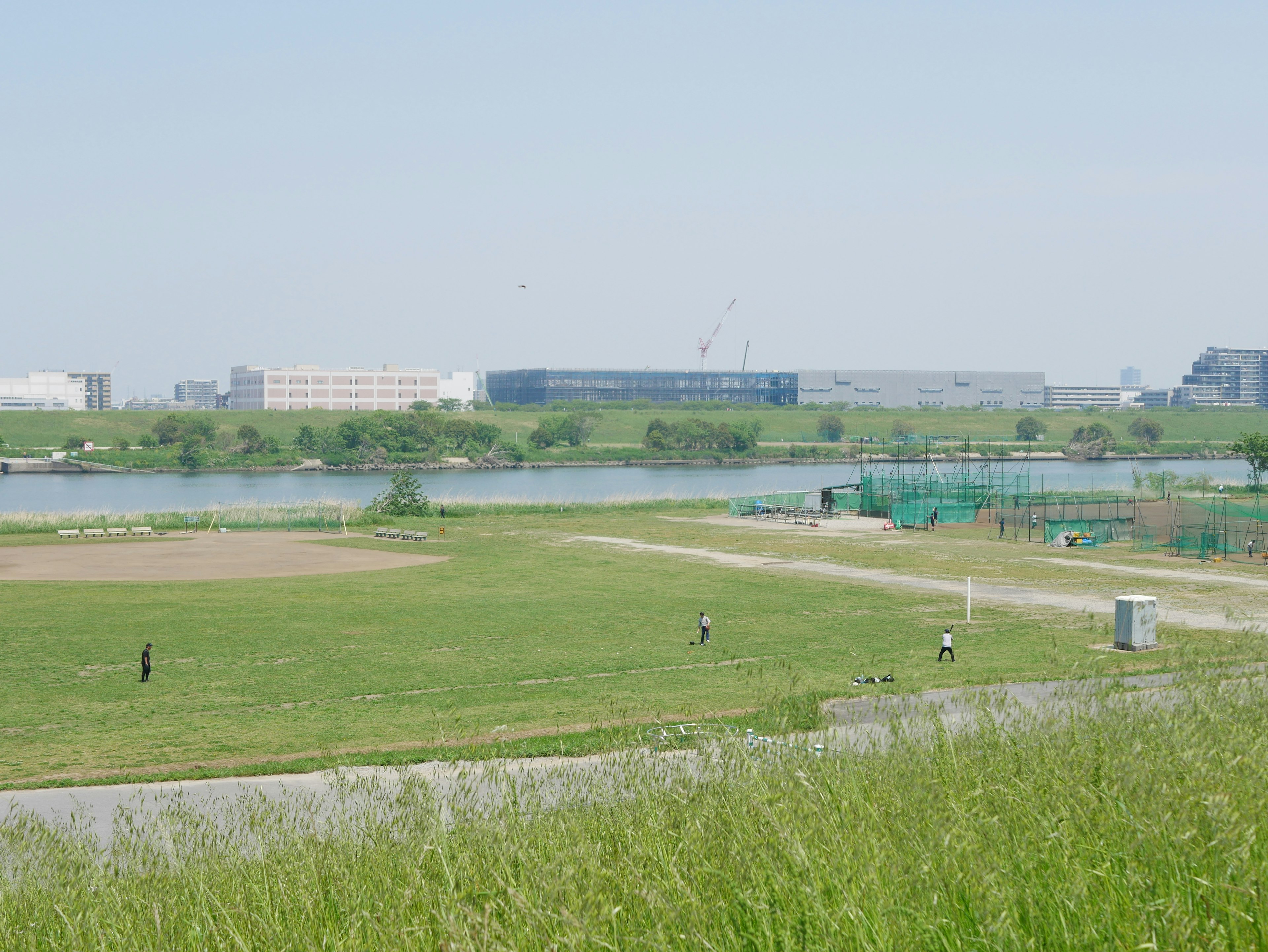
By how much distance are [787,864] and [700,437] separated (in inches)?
6821

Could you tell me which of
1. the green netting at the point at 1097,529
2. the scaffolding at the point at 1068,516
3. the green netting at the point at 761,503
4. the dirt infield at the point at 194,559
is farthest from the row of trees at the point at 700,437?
the dirt infield at the point at 194,559

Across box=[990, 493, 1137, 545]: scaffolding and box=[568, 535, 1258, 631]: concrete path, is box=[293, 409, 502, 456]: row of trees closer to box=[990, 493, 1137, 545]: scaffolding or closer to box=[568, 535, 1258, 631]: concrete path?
box=[990, 493, 1137, 545]: scaffolding

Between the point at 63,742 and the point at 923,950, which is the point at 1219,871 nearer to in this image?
the point at 923,950

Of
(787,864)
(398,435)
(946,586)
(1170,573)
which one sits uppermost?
(398,435)

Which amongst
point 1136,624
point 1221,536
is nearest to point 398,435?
point 1221,536

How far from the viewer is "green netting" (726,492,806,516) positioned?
234 feet

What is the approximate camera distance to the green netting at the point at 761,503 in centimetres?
7119

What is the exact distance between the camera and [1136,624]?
2628cm

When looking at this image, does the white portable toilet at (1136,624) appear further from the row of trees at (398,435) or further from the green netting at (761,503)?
the row of trees at (398,435)

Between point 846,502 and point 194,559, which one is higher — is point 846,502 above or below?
above

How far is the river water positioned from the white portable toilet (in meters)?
59.4

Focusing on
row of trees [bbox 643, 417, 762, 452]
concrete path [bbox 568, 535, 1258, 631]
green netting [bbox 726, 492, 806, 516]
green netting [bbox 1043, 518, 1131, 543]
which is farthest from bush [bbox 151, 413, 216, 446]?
green netting [bbox 1043, 518, 1131, 543]

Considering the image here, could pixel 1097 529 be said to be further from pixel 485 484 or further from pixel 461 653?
pixel 485 484

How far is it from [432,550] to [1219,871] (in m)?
49.5
